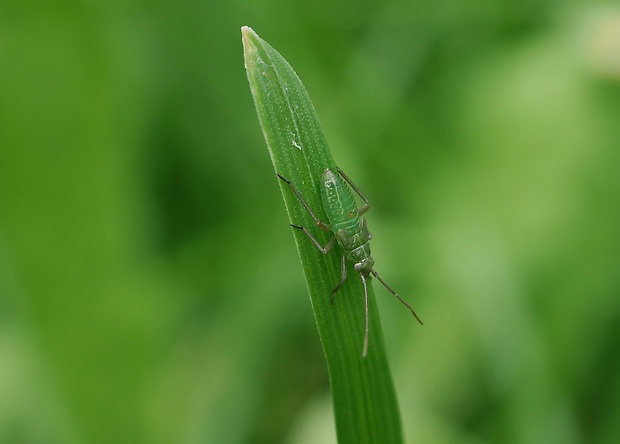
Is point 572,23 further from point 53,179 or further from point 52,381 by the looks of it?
point 52,381

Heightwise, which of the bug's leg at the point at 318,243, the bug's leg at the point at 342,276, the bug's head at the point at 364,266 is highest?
the bug's leg at the point at 318,243

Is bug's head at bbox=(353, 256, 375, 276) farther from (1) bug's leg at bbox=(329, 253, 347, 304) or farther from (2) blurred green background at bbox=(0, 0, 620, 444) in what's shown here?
(2) blurred green background at bbox=(0, 0, 620, 444)

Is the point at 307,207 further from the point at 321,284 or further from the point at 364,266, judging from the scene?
the point at 364,266

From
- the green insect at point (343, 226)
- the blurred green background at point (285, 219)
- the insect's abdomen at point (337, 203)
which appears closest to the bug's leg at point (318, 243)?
the green insect at point (343, 226)

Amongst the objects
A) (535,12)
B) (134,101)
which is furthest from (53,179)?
(535,12)

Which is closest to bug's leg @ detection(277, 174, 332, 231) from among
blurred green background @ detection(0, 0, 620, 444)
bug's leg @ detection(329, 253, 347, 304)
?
bug's leg @ detection(329, 253, 347, 304)

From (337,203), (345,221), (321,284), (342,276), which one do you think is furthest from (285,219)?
(321,284)

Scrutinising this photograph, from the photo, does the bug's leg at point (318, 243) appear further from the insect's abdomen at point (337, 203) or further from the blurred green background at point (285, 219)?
the blurred green background at point (285, 219)
